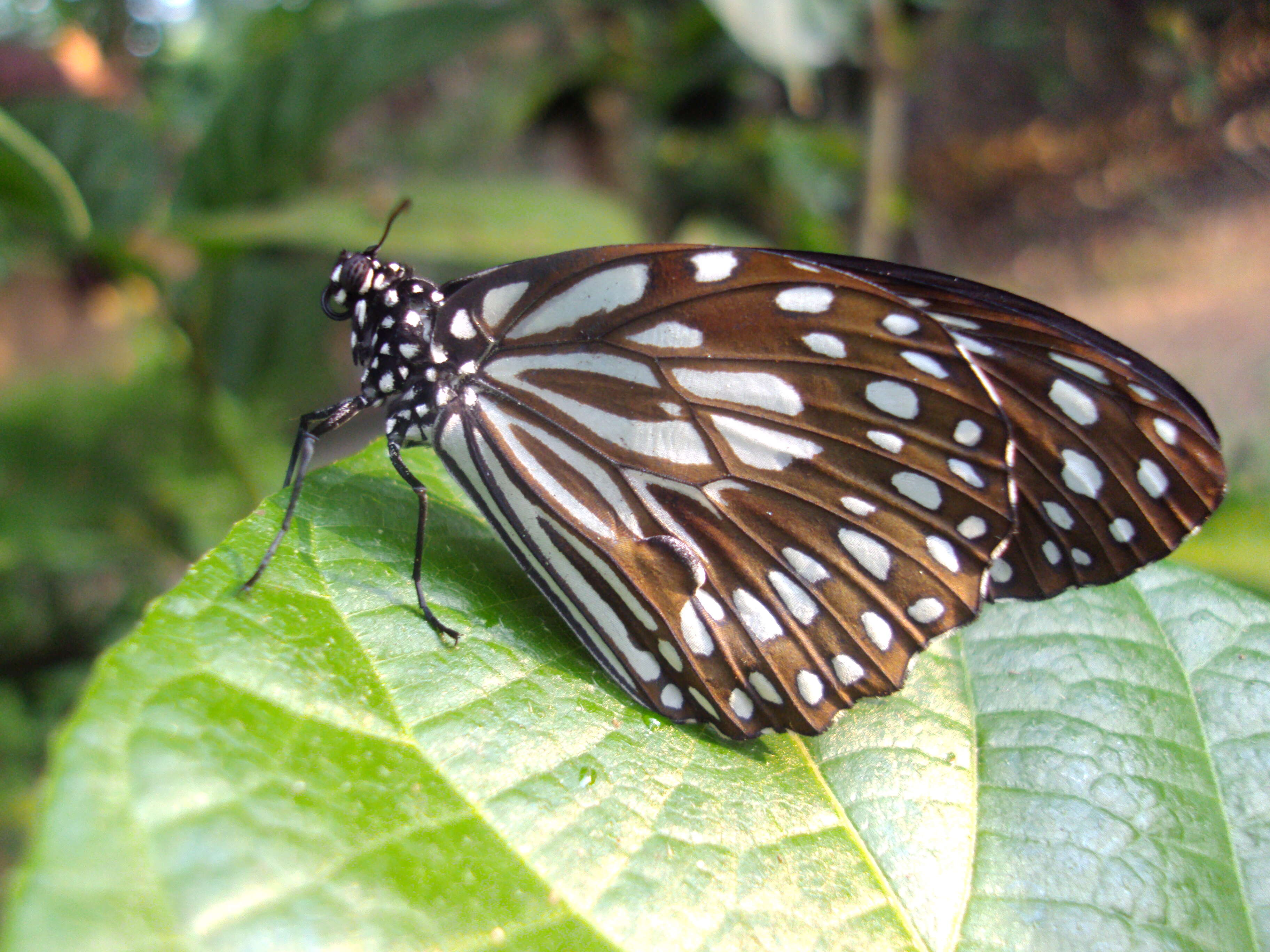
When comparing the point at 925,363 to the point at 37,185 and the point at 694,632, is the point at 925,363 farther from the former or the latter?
the point at 37,185

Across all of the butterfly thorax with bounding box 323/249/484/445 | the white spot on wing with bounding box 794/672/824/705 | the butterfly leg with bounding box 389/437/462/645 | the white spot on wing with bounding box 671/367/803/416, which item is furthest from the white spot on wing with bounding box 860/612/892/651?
the butterfly thorax with bounding box 323/249/484/445

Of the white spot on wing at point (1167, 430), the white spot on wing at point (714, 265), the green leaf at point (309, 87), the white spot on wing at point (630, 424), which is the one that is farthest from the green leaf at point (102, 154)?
the white spot on wing at point (1167, 430)

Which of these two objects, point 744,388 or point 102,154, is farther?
point 102,154

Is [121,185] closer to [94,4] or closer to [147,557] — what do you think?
[94,4]

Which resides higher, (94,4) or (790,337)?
(94,4)

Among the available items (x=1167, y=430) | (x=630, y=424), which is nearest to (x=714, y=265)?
(x=630, y=424)

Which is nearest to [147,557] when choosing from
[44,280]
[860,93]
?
[860,93]
